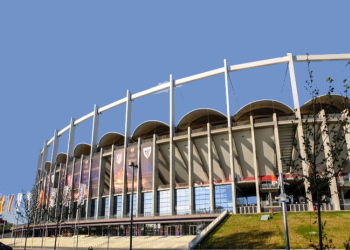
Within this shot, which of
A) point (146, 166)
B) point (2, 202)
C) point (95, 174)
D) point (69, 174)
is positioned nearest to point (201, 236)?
point (146, 166)

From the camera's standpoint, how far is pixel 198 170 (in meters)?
56.9

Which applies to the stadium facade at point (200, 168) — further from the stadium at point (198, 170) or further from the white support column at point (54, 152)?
the white support column at point (54, 152)

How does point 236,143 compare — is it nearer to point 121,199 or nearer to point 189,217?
point 189,217

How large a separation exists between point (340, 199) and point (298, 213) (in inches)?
397

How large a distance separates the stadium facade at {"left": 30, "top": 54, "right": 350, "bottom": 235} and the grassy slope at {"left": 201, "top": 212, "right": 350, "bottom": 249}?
7.34 m

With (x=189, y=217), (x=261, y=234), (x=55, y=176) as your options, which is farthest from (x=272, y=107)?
(x=55, y=176)

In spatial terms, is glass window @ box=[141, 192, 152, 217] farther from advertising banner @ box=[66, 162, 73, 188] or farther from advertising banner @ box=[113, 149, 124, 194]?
advertising banner @ box=[66, 162, 73, 188]

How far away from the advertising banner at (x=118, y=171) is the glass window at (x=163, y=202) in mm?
8335

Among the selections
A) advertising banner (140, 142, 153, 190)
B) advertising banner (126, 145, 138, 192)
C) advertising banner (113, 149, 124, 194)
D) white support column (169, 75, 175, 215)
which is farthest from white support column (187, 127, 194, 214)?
advertising banner (113, 149, 124, 194)

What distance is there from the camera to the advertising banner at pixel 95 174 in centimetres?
6159

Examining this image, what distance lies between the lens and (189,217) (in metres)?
44.5

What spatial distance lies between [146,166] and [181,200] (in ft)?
29.0

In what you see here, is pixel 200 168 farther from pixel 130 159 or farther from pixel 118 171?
pixel 118 171

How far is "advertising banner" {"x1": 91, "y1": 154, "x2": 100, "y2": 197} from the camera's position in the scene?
61.6 metres
